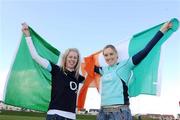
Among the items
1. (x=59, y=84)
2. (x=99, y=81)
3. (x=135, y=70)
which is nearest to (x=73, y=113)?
(x=59, y=84)

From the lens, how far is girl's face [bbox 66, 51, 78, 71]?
23.3 feet

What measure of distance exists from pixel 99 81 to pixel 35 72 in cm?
106

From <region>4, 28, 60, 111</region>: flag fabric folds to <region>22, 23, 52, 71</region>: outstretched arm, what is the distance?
1.11ft

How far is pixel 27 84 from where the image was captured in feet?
26.1

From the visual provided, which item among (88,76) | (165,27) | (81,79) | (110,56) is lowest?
(81,79)

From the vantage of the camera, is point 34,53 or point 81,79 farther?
point 81,79

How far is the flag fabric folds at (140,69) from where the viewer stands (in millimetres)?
7730

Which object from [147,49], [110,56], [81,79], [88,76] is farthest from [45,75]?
[147,49]

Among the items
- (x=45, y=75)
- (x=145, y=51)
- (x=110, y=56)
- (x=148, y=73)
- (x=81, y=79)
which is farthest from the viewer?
(x=45, y=75)

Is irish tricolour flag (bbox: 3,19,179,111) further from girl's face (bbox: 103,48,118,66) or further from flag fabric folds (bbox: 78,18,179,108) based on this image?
girl's face (bbox: 103,48,118,66)

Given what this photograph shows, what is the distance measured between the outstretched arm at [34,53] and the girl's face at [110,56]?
842 millimetres

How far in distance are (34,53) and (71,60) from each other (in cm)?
57

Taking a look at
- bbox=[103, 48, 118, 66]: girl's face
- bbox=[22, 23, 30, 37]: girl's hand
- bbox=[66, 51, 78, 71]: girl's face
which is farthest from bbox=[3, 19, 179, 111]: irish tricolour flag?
bbox=[66, 51, 78, 71]: girl's face

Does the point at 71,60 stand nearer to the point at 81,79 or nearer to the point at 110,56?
the point at 81,79
